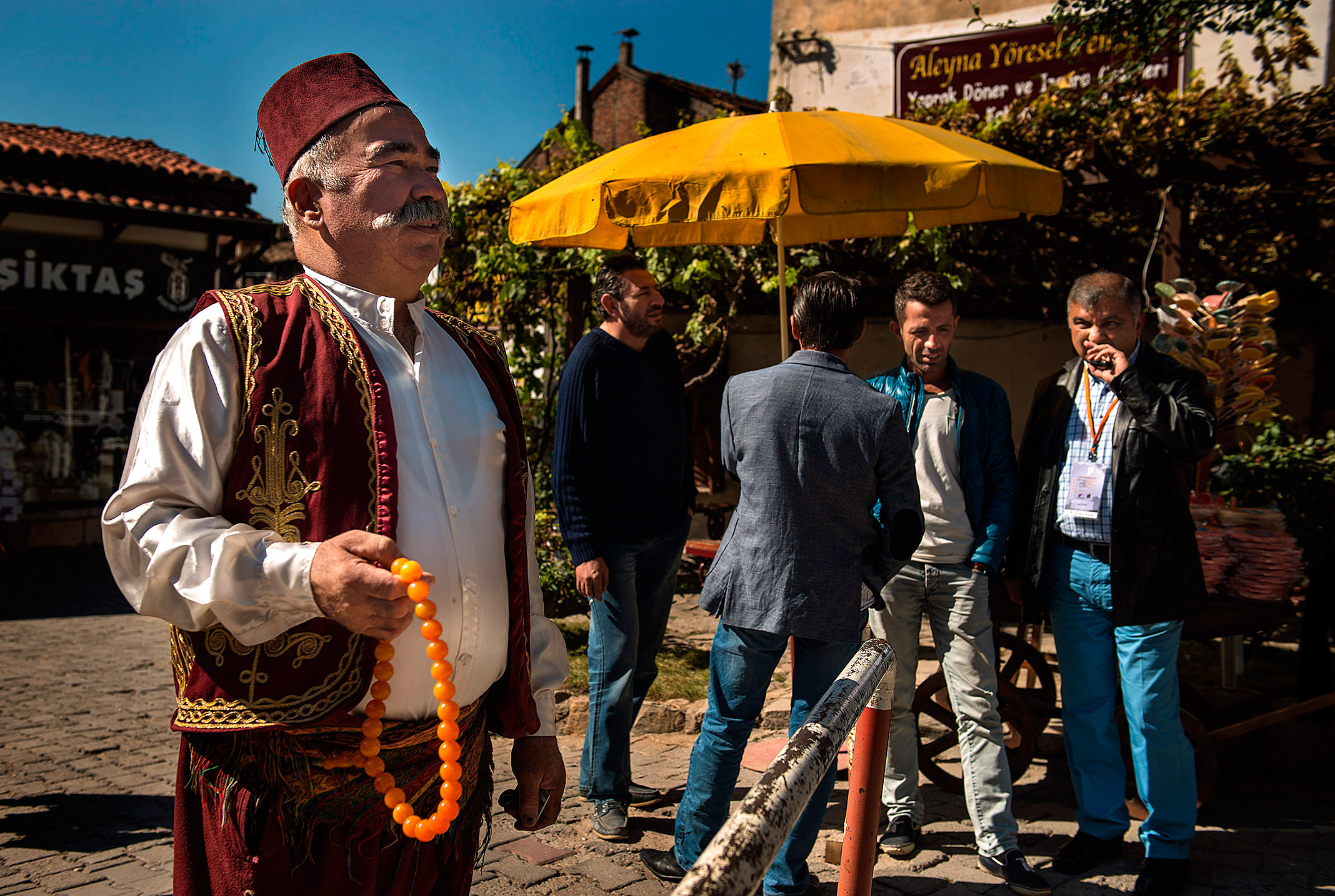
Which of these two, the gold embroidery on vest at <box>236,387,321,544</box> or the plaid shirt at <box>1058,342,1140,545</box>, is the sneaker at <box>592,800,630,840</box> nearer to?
the plaid shirt at <box>1058,342,1140,545</box>

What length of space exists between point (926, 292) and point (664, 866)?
227cm

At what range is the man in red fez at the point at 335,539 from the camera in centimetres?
140

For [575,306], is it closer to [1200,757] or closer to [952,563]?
[952,563]

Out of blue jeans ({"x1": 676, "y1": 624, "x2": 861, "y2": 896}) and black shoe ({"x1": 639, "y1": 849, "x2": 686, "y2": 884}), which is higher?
blue jeans ({"x1": 676, "y1": 624, "x2": 861, "y2": 896})

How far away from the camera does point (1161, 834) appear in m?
3.30

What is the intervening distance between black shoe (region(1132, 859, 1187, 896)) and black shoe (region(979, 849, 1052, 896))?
0.31 meters

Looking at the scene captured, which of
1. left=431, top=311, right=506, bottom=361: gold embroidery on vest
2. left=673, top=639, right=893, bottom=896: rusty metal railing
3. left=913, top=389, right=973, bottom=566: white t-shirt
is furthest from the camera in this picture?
left=913, top=389, right=973, bottom=566: white t-shirt

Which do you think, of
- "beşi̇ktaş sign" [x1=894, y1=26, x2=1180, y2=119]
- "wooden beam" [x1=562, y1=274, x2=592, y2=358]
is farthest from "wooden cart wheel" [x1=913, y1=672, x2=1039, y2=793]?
"beşi̇ktaş sign" [x1=894, y1=26, x2=1180, y2=119]

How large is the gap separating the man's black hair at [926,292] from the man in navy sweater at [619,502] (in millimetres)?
989

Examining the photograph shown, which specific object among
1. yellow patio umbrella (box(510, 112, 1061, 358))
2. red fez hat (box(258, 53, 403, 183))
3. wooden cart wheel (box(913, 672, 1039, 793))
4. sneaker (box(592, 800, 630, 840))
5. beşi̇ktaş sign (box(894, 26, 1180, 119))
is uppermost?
beşi̇ktaş sign (box(894, 26, 1180, 119))

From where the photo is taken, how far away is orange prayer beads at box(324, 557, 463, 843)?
1487mm

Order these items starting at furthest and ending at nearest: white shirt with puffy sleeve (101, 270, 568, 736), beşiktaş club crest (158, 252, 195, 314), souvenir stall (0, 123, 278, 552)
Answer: beşiktaş club crest (158, 252, 195, 314)
souvenir stall (0, 123, 278, 552)
white shirt with puffy sleeve (101, 270, 568, 736)

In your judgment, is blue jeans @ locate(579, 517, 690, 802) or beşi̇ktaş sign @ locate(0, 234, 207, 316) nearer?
blue jeans @ locate(579, 517, 690, 802)

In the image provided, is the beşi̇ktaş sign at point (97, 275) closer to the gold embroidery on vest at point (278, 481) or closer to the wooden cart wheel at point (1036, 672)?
the wooden cart wheel at point (1036, 672)
